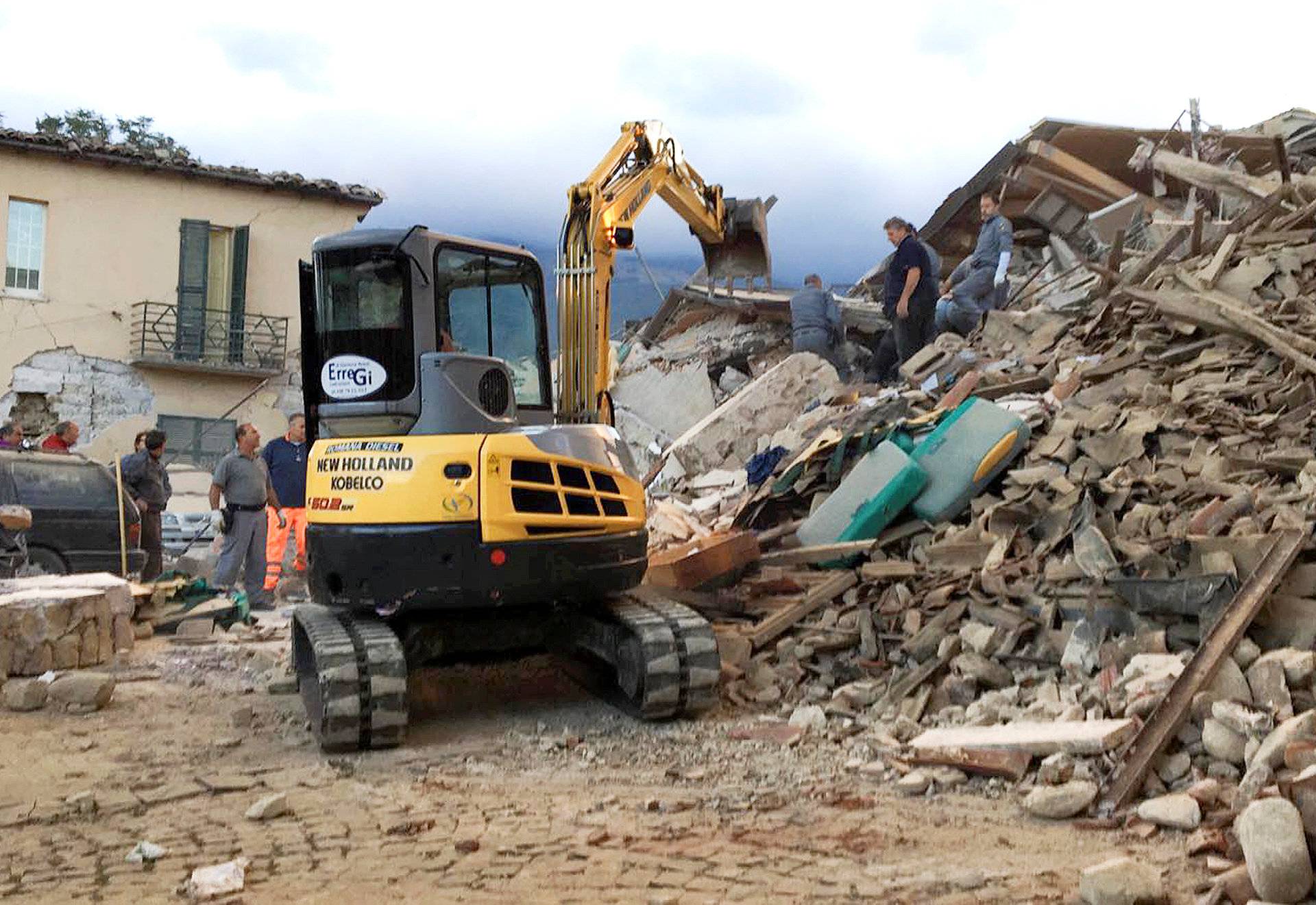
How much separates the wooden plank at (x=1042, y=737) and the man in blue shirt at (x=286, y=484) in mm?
6842

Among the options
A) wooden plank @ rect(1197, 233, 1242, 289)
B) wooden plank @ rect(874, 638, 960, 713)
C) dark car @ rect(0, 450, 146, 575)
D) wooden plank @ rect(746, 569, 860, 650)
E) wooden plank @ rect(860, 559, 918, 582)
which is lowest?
wooden plank @ rect(874, 638, 960, 713)

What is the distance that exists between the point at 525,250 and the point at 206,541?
10.8m

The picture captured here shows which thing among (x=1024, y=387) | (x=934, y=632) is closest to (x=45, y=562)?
(x=934, y=632)

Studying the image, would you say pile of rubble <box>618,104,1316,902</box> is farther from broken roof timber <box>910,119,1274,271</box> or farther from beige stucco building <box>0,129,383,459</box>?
beige stucco building <box>0,129,383,459</box>

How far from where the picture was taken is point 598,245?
7617 mm

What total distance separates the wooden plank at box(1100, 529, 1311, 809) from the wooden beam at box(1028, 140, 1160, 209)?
926cm

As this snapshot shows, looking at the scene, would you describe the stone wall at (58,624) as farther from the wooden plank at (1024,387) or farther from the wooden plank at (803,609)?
the wooden plank at (1024,387)

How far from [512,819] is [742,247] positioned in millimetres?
6068

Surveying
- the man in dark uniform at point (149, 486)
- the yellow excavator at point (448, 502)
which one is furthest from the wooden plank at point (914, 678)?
the man in dark uniform at point (149, 486)

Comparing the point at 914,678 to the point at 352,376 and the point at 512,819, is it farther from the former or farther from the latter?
the point at 352,376

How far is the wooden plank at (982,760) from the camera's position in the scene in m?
5.11

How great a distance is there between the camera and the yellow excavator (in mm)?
6129

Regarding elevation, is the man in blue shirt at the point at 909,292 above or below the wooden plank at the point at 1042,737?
above

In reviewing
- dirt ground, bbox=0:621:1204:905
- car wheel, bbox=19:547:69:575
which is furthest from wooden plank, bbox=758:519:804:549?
car wheel, bbox=19:547:69:575
